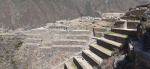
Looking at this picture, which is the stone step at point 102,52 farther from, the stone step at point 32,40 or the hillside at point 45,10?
the hillside at point 45,10

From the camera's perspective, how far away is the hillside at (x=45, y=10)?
7986 cm

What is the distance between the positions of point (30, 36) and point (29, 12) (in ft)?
187

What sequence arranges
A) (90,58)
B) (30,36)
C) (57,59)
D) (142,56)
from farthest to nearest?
(30,36) → (57,59) → (90,58) → (142,56)

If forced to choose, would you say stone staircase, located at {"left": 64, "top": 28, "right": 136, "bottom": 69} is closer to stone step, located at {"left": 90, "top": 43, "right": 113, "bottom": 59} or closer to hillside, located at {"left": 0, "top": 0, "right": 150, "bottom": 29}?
stone step, located at {"left": 90, "top": 43, "right": 113, "bottom": 59}

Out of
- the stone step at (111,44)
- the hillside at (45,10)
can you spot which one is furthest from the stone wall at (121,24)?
the hillside at (45,10)

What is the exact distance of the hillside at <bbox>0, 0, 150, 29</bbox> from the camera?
79856 millimetres

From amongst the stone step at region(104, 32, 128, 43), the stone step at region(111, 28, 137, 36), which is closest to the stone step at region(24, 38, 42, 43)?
the stone step at region(104, 32, 128, 43)

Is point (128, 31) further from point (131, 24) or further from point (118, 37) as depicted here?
point (131, 24)

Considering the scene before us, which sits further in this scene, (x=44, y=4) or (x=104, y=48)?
(x=44, y=4)

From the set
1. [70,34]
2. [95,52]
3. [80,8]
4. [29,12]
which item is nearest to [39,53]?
[70,34]

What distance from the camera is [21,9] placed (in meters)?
86.6

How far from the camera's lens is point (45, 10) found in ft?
292

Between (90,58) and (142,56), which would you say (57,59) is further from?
(142,56)

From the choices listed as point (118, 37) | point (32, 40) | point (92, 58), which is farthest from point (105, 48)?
point (32, 40)
